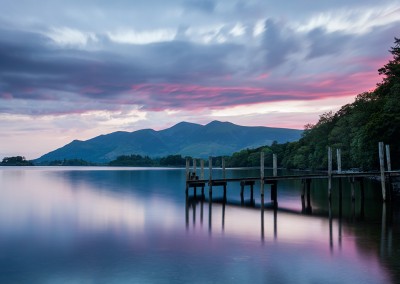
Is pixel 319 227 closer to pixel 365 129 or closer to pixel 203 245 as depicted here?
pixel 203 245

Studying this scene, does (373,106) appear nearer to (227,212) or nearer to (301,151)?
(227,212)

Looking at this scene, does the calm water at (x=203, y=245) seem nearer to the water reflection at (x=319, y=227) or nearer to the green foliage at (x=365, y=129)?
the water reflection at (x=319, y=227)

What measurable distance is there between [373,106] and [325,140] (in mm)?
45117

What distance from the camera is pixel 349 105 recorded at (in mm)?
98188

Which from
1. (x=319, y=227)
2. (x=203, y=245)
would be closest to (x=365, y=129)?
(x=319, y=227)

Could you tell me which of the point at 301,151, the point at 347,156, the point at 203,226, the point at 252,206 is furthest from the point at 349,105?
the point at 203,226

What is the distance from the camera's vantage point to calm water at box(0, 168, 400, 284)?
1511 cm

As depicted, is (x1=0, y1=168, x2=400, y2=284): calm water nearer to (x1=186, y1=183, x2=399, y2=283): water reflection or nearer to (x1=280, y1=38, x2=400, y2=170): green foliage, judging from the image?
(x1=186, y1=183, x2=399, y2=283): water reflection

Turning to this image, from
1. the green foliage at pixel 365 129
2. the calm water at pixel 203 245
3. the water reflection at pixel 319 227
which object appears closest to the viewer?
the calm water at pixel 203 245

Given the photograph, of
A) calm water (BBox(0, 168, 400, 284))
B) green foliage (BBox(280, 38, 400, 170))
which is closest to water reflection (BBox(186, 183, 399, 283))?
calm water (BBox(0, 168, 400, 284))

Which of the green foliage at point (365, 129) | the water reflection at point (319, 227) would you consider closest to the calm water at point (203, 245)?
the water reflection at point (319, 227)

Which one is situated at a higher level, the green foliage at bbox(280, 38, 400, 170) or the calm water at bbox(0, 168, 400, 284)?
the green foliage at bbox(280, 38, 400, 170)

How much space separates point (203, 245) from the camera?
20766 mm

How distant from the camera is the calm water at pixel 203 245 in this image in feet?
49.6
